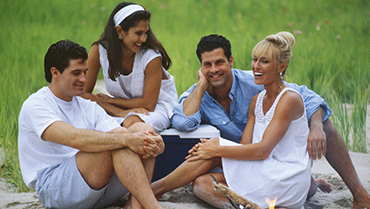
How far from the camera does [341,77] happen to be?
5070mm

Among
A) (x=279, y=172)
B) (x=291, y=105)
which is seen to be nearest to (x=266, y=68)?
(x=291, y=105)

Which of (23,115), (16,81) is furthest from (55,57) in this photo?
(16,81)

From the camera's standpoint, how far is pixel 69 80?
Answer: 2.50 metres

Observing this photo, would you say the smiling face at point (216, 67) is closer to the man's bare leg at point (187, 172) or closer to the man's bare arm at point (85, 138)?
the man's bare leg at point (187, 172)

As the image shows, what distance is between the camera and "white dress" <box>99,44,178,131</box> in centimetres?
296

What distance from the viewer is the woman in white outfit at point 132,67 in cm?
296

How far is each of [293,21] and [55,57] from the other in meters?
5.15

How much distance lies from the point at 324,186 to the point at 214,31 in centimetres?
399

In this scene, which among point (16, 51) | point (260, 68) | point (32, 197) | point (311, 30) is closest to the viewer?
point (260, 68)

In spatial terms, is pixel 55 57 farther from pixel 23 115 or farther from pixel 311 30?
pixel 311 30

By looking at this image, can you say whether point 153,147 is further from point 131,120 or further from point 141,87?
point 141,87

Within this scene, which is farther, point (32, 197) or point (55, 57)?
point (32, 197)

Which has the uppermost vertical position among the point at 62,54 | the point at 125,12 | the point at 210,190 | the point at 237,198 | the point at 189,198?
the point at 125,12

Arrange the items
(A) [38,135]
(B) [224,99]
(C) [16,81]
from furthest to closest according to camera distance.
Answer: (C) [16,81] → (B) [224,99] → (A) [38,135]
